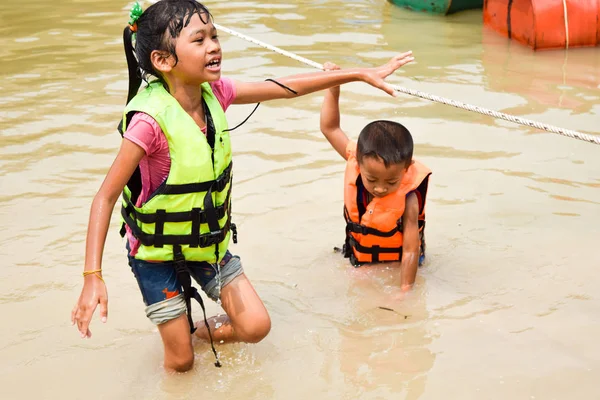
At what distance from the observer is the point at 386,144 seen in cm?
412

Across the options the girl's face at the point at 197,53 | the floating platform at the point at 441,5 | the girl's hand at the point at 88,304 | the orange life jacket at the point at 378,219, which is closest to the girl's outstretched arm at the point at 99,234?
the girl's hand at the point at 88,304

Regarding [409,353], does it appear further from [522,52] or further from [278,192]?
[522,52]

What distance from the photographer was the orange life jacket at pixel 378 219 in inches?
171

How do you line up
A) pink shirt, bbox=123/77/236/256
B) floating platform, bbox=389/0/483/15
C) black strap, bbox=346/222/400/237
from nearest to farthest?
pink shirt, bbox=123/77/236/256 → black strap, bbox=346/222/400/237 → floating platform, bbox=389/0/483/15

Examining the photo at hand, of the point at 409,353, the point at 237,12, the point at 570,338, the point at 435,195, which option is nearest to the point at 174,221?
the point at 409,353

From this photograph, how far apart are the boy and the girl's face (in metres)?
0.96

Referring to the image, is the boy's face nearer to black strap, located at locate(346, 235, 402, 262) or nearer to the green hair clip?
black strap, located at locate(346, 235, 402, 262)

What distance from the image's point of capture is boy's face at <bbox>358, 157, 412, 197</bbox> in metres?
4.16

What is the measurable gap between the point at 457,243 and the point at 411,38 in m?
4.62

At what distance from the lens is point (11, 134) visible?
6.63 metres

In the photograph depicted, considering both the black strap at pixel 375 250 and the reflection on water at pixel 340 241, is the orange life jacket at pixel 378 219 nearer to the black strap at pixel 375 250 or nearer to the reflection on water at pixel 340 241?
the black strap at pixel 375 250

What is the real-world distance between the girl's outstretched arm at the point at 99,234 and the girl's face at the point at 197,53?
1.34 ft

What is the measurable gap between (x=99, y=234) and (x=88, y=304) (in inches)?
A: 11.2

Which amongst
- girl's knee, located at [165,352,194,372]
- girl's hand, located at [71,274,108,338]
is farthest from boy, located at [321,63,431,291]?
girl's hand, located at [71,274,108,338]
